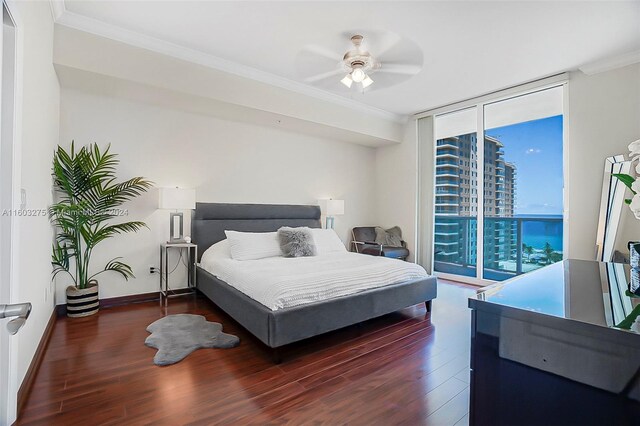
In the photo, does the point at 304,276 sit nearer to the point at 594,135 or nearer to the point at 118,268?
the point at 118,268

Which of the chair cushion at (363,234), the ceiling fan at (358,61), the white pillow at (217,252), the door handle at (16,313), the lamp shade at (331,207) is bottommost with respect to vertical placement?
the white pillow at (217,252)

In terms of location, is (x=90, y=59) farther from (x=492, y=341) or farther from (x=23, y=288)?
(x=492, y=341)

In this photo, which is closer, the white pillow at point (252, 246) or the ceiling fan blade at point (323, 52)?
the ceiling fan blade at point (323, 52)

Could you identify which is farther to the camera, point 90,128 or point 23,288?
point 90,128

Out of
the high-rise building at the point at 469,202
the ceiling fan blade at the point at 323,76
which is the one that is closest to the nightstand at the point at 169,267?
the ceiling fan blade at the point at 323,76

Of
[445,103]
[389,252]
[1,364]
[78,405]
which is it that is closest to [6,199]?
[1,364]

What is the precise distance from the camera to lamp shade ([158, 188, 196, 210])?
11.9 feet

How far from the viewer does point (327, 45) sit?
329cm

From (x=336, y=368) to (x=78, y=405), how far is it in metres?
1.63

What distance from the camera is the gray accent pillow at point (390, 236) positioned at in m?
5.74

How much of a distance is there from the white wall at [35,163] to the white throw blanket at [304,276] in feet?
4.79

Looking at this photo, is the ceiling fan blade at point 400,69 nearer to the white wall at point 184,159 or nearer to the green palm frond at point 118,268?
the white wall at point 184,159

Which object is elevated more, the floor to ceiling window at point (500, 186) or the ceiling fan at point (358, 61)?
the ceiling fan at point (358, 61)

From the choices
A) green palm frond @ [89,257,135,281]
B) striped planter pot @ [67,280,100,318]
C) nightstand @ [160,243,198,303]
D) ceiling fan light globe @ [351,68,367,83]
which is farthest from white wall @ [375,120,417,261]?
striped planter pot @ [67,280,100,318]
